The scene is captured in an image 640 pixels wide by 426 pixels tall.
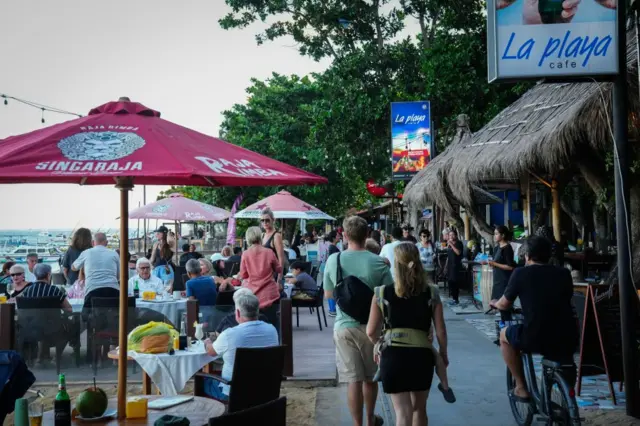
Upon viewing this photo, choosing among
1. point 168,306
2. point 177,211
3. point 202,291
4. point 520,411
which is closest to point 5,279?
point 168,306

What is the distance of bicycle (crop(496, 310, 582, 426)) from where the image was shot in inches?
210

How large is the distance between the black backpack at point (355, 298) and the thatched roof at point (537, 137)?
3393 millimetres

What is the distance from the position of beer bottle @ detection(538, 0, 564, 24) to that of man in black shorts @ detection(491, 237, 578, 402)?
228 centimetres

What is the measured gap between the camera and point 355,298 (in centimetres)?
585

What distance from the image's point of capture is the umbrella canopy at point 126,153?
3.92 meters

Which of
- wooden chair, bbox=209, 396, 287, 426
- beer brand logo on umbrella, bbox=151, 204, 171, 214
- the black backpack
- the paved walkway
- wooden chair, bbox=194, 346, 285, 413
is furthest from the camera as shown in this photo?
beer brand logo on umbrella, bbox=151, 204, 171, 214

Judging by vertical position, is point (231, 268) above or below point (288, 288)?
Answer: above

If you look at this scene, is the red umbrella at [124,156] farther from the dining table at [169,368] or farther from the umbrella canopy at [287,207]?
the umbrella canopy at [287,207]

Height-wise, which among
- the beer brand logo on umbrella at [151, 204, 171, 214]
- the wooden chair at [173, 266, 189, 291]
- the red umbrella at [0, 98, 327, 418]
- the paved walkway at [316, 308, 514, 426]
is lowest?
the paved walkway at [316, 308, 514, 426]

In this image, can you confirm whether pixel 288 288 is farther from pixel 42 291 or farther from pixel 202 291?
pixel 42 291

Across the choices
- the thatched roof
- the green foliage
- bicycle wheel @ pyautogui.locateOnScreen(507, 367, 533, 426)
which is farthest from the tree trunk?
bicycle wheel @ pyautogui.locateOnScreen(507, 367, 533, 426)

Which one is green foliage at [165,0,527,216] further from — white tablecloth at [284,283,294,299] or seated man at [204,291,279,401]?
seated man at [204,291,279,401]

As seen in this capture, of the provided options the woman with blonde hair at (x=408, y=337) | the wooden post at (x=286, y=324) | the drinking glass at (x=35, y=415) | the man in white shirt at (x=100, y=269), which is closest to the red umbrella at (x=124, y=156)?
the drinking glass at (x=35, y=415)

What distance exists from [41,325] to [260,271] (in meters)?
2.86
